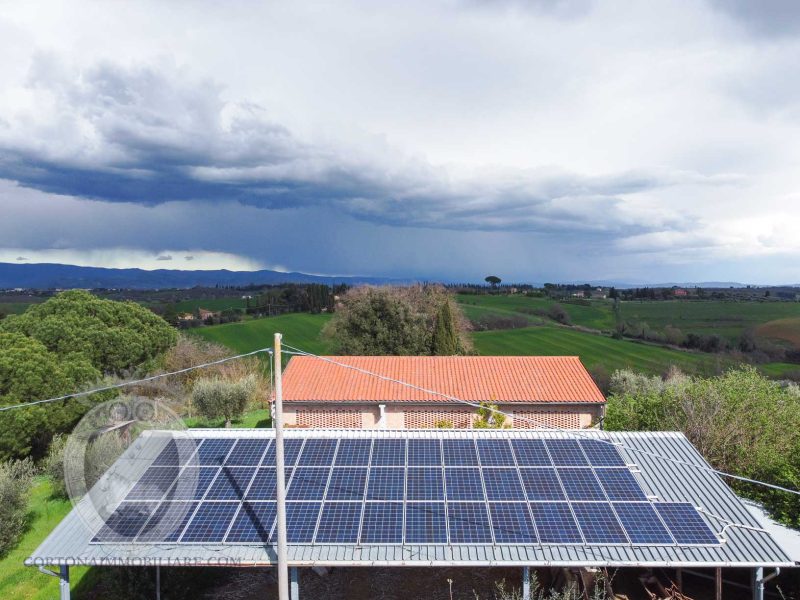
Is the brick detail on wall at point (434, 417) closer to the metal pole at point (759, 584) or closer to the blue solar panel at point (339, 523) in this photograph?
the blue solar panel at point (339, 523)

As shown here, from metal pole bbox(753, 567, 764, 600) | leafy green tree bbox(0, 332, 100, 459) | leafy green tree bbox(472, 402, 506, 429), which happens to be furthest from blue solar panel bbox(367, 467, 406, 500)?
leafy green tree bbox(0, 332, 100, 459)

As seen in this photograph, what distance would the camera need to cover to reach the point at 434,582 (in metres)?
15.6

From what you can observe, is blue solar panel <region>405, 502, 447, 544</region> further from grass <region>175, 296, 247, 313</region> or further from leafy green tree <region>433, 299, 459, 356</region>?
grass <region>175, 296, 247, 313</region>

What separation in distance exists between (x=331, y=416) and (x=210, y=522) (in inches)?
672

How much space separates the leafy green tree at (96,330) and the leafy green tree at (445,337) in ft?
69.8

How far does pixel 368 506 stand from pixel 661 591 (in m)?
8.27

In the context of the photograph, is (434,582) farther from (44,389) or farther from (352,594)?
(44,389)

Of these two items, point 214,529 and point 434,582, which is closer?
point 214,529

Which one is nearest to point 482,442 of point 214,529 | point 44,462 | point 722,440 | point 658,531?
point 658,531

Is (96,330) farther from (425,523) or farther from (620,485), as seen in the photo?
(620,485)

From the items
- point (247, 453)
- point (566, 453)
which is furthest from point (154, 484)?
point (566, 453)

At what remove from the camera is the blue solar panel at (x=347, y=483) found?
43.2 feet

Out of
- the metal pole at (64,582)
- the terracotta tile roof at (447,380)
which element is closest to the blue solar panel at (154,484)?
the metal pole at (64,582)

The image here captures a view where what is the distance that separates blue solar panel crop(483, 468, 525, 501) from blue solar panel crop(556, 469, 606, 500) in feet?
3.86
